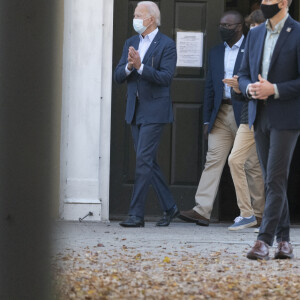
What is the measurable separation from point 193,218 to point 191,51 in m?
1.68

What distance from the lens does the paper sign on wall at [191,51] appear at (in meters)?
8.89

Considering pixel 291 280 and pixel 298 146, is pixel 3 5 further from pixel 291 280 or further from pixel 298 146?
pixel 298 146

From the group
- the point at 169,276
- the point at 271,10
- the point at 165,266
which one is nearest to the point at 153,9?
the point at 271,10

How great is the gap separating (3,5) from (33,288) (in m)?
0.79

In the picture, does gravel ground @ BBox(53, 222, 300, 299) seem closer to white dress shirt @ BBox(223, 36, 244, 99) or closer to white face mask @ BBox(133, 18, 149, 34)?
white dress shirt @ BBox(223, 36, 244, 99)

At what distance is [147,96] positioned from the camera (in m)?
8.12

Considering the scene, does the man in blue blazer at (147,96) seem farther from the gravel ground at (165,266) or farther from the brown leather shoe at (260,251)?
the brown leather shoe at (260,251)

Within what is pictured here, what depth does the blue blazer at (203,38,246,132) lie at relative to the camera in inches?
327

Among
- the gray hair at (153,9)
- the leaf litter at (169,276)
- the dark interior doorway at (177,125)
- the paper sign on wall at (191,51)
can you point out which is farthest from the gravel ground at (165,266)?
the gray hair at (153,9)

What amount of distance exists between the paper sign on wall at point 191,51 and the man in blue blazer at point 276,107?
270cm

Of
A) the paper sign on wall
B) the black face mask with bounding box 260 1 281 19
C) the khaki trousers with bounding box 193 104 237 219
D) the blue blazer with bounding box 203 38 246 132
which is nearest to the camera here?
the black face mask with bounding box 260 1 281 19

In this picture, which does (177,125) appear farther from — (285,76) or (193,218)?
(285,76)

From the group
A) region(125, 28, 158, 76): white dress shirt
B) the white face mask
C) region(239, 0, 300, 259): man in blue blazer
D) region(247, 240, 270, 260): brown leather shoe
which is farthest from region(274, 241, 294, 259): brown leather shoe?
the white face mask

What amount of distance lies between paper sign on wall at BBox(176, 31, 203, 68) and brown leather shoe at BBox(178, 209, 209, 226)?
1.49 meters
